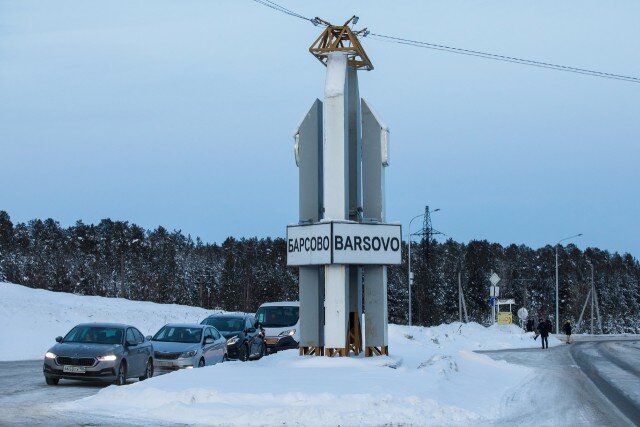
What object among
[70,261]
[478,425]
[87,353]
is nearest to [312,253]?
[87,353]

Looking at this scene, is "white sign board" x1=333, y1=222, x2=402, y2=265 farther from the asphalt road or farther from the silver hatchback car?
the silver hatchback car

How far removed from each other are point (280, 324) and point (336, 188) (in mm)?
10896

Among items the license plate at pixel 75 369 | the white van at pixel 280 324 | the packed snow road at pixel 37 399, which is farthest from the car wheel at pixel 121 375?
the white van at pixel 280 324

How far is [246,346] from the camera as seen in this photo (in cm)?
2947

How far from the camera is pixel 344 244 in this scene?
74.5ft

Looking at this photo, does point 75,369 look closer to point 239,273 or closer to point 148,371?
point 148,371

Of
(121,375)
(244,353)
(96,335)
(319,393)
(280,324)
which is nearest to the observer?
(319,393)

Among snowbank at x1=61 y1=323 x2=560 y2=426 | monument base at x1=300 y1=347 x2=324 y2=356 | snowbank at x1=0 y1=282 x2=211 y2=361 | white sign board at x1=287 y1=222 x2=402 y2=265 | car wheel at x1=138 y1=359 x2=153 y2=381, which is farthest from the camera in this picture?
snowbank at x1=0 y1=282 x2=211 y2=361

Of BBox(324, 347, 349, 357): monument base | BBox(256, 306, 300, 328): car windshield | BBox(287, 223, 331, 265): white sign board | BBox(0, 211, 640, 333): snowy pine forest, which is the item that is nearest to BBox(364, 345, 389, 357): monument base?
BBox(324, 347, 349, 357): monument base

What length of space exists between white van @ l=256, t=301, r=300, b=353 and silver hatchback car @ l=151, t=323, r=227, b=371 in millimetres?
5284

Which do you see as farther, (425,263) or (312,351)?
(425,263)

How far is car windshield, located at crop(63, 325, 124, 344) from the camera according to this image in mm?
21656

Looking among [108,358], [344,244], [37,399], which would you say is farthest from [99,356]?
[344,244]

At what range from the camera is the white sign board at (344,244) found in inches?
892
